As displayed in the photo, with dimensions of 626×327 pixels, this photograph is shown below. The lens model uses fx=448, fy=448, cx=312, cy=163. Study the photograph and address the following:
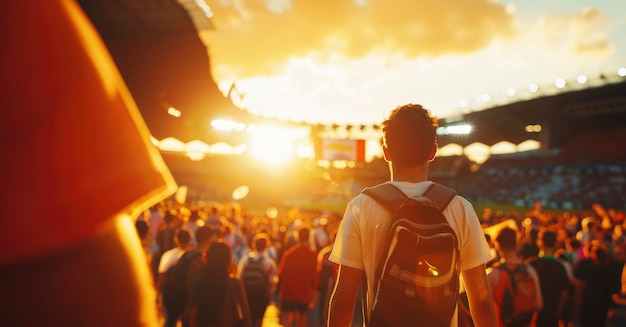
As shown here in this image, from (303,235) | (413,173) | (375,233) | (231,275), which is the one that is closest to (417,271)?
(375,233)

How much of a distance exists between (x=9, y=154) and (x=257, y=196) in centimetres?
6816

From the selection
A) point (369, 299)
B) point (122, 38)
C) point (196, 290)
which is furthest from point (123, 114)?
point (122, 38)

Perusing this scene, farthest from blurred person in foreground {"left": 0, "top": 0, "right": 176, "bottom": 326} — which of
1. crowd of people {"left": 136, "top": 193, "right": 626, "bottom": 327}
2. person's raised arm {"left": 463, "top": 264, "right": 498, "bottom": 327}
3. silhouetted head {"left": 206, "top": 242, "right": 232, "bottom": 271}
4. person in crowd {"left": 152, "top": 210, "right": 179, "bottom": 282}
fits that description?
person in crowd {"left": 152, "top": 210, "right": 179, "bottom": 282}

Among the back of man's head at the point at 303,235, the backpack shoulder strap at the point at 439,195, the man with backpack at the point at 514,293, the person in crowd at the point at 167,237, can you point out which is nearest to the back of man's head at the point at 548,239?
the man with backpack at the point at 514,293

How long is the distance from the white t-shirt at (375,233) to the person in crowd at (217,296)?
3839 mm

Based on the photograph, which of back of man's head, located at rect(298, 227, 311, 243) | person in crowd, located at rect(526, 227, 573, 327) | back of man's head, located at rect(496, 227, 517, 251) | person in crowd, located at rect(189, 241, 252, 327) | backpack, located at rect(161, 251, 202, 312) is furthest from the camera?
back of man's head, located at rect(298, 227, 311, 243)

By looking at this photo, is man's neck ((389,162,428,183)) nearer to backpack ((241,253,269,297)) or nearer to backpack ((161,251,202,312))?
backpack ((161,251,202,312))

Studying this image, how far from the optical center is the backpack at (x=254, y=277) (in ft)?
25.1

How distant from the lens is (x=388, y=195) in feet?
7.74

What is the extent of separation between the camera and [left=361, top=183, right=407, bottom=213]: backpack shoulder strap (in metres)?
2.32

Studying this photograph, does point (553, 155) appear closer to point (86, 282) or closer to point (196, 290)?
point (196, 290)

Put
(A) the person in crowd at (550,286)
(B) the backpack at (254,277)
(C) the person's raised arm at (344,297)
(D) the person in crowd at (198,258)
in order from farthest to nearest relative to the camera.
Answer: (B) the backpack at (254,277)
(D) the person in crowd at (198,258)
(A) the person in crowd at (550,286)
(C) the person's raised arm at (344,297)

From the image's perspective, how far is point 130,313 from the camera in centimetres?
61

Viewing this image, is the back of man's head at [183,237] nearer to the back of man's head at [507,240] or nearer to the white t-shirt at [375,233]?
the back of man's head at [507,240]
